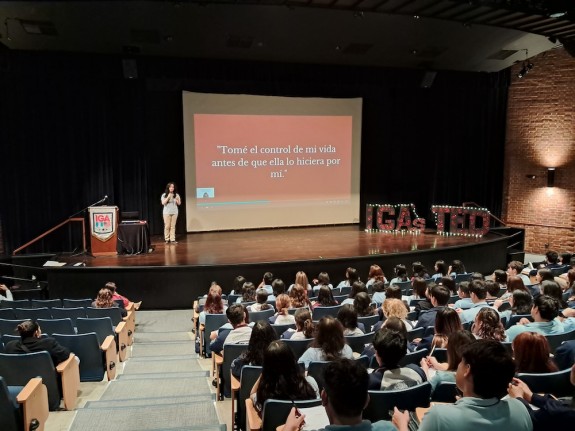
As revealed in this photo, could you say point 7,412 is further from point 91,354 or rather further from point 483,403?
point 483,403

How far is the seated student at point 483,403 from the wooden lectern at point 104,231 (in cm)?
880

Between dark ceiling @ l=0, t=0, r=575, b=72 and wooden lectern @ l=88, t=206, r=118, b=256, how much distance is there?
11.8ft

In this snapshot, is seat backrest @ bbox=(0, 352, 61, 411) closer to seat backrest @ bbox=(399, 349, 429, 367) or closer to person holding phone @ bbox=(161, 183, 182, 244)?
seat backrest @ bbox=(399, 349, 429, 367)

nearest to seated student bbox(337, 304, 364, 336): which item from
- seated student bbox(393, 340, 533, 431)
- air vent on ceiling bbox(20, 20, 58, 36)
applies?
seated student bbox(393, 340, 533, 431)

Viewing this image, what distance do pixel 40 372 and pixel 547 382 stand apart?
359cm

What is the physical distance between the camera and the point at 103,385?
16.3ft

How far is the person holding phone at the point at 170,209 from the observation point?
37.1 feet

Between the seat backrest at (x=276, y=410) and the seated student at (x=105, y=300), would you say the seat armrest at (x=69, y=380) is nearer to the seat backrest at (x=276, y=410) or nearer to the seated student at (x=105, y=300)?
the seated student at (x=105, y=300)

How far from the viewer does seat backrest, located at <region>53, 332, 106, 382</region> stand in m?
4.75

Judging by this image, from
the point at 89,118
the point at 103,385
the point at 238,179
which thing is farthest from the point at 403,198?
the point at 103,385

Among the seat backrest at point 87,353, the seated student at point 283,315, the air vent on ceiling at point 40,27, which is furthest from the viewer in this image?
the air vent on ceiling at point 40,27

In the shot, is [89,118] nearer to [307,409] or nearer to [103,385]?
[103,385]

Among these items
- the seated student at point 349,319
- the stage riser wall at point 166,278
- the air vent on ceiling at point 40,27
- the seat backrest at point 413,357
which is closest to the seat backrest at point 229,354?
the seated student at point 349,319

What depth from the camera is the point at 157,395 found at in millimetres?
4535
